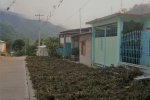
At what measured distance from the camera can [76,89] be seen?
12117 mm

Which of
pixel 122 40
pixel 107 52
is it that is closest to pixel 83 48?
pixel 107 52

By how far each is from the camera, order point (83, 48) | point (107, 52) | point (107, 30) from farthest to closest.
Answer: point (83, 48) → point (107, 30) → point (107, 52)

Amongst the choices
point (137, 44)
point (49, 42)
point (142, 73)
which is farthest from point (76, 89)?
point (49, 42)

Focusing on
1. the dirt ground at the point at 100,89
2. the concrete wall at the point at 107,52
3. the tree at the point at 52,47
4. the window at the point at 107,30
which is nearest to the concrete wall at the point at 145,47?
the dirt ground at the point at 100,89

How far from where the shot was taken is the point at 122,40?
60.0 ft

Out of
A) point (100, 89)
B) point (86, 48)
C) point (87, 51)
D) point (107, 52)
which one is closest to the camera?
point (100, 89)

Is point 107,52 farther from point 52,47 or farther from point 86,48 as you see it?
point 52,47

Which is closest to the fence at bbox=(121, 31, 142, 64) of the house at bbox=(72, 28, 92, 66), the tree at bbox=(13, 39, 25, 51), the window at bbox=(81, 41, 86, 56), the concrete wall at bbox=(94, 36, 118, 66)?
the concrete wall at bbox=(94, 36, 118, 66)

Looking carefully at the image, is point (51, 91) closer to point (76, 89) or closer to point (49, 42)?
point (76, 89)

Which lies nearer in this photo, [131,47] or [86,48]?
[131,47]

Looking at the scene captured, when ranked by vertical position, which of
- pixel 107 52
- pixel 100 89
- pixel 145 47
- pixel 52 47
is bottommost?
pixel 100 89

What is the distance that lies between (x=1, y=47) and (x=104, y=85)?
59980 millimetres

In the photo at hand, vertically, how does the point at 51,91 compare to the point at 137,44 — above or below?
below

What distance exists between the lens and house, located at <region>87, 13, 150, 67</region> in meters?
16.0
